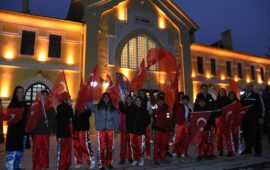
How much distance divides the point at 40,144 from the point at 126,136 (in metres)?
2.32

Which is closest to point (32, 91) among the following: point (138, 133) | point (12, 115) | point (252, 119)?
point (12, 115)

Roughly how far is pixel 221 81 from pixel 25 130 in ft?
63.9

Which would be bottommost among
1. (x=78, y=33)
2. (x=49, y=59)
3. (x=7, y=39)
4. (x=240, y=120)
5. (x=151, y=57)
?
(x=240, y=120)

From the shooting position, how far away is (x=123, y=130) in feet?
21.9

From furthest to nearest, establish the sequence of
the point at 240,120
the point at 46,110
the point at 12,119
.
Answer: the point at 240,120
the point at 46,110
the point at 12,119

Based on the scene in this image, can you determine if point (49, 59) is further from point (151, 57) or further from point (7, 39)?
point (151, 57)

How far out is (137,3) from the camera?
58.9 feet

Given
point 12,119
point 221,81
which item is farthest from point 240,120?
point 221,81

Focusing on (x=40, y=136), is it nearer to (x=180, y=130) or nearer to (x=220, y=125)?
(x=180, y=130)

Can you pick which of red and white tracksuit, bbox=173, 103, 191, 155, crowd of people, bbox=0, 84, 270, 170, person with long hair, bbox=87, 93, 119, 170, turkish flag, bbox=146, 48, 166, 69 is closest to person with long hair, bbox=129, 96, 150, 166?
crowd of people, bbox=0, 84, 270, 170

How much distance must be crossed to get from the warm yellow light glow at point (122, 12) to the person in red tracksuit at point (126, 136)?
1186cm

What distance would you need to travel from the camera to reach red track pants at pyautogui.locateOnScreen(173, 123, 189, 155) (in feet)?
23.0

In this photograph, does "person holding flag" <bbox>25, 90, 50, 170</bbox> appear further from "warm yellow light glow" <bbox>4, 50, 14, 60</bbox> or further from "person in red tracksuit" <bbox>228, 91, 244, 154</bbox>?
"warm yellow light glow" <bbox>4, 50, 14, 60</bbox>

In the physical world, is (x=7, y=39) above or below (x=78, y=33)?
below
